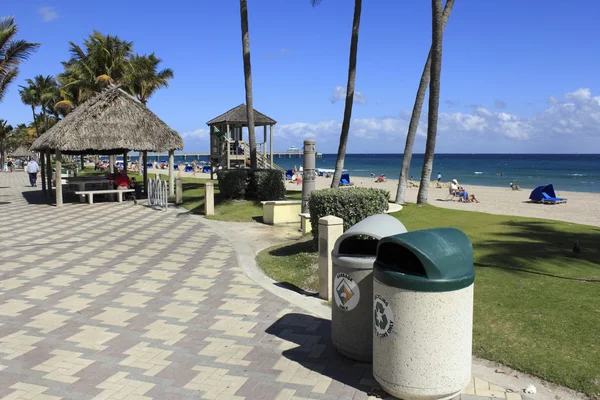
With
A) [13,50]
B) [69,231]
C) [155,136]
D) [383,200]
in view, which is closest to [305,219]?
[383,200]

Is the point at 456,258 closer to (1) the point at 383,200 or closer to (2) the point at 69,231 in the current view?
(1) the point at 383,200

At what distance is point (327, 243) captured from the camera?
252 inches

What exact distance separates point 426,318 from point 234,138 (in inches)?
1111

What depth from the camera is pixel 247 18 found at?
18922 mm

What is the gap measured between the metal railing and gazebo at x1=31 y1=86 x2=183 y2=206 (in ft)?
6.57

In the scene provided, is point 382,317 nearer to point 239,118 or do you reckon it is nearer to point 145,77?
point 239,118

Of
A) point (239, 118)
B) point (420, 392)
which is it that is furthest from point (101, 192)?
point (420, 392)

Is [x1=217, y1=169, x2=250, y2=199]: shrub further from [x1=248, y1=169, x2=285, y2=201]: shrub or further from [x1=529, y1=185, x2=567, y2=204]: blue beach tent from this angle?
[x1=529, y1=185, x2=567, y2=204]: blue beach tent

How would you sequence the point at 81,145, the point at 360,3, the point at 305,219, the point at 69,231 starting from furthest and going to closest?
the point at 81,145, the point at 360,3, the point at 69,231, the point at 305,219

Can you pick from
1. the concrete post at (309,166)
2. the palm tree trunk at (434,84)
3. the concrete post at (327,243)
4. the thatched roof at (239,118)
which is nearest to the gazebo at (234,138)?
the thatched roof at (239,118)

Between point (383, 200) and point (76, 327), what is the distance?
544cm

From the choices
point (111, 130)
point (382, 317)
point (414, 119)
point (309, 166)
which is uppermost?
point (414, 119)

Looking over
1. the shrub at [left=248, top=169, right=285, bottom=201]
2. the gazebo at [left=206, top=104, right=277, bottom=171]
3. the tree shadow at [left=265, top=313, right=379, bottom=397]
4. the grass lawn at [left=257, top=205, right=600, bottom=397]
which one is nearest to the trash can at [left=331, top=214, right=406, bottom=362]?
the tree shadow at [left=265, top=313, right=379, bottom=397]

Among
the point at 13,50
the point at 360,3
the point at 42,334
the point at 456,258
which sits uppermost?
the point at 360,3
